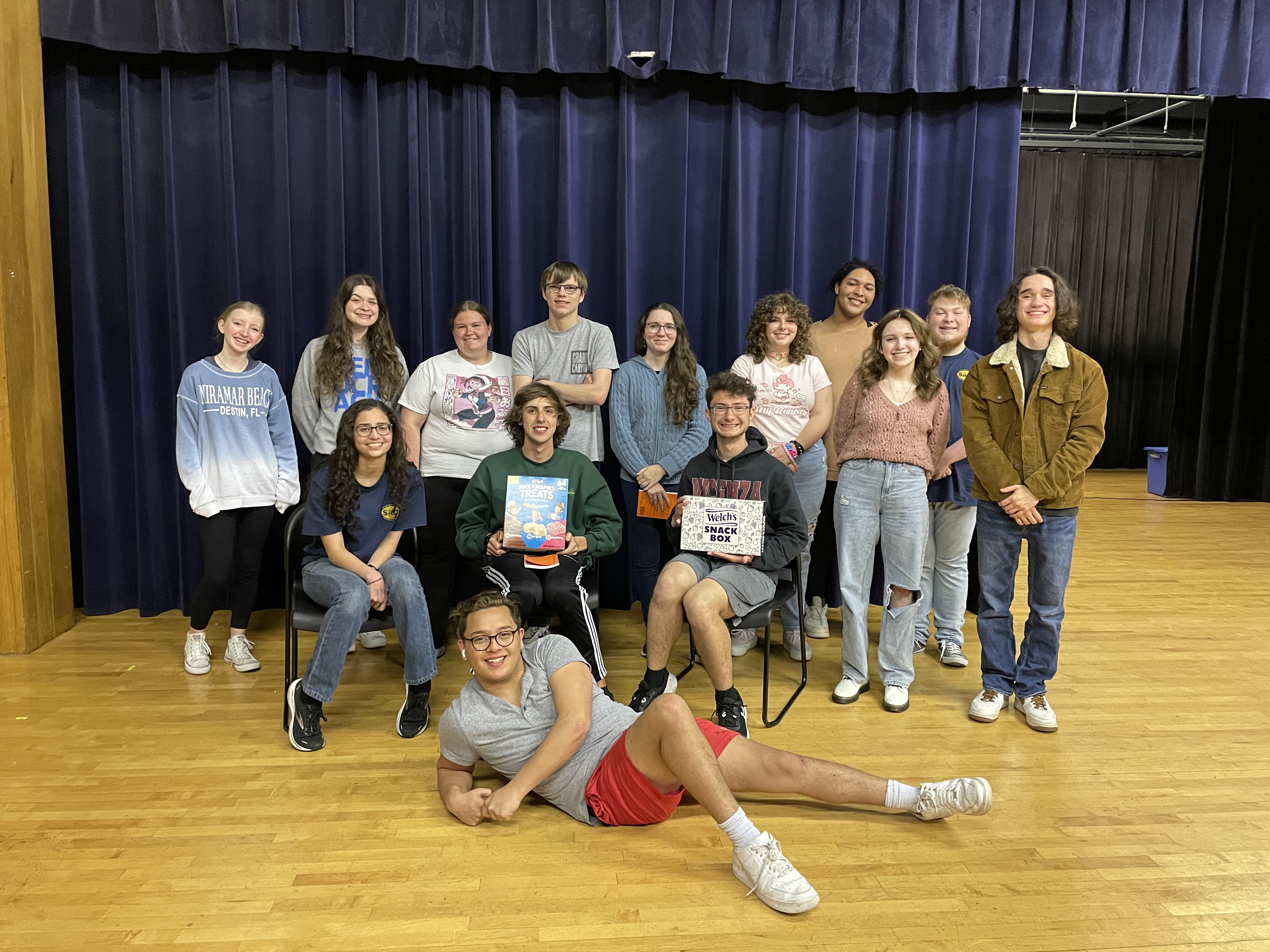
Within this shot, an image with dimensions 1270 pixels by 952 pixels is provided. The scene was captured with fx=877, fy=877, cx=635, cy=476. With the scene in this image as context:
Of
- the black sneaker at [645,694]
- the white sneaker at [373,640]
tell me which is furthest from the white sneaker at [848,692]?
the white sneaker at [373,640]

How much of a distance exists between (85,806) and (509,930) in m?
1.42

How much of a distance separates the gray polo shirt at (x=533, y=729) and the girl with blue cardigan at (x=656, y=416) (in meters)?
1.42

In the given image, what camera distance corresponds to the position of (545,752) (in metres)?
2.32

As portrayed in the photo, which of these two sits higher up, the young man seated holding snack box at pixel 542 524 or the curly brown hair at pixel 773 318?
the curly brown hair at pixel 773 318

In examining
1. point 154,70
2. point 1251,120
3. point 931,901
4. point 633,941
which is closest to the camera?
point 633,941

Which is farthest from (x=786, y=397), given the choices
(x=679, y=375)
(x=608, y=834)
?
(x=608, y=834)

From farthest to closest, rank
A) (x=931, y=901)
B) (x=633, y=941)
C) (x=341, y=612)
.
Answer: (x=341, y=612), (x=931, y=901), (x=633, y=941)

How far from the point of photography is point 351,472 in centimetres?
318

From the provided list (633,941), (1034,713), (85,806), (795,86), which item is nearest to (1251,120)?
(795,86)

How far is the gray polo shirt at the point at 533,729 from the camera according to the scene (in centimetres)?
238

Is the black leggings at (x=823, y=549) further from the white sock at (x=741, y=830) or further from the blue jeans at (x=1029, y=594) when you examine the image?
the white sock at (x=741, y=830)

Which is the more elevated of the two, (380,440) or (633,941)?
(380,440)

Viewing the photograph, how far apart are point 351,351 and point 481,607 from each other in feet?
6.05

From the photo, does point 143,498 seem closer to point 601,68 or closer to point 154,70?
point 154,70
